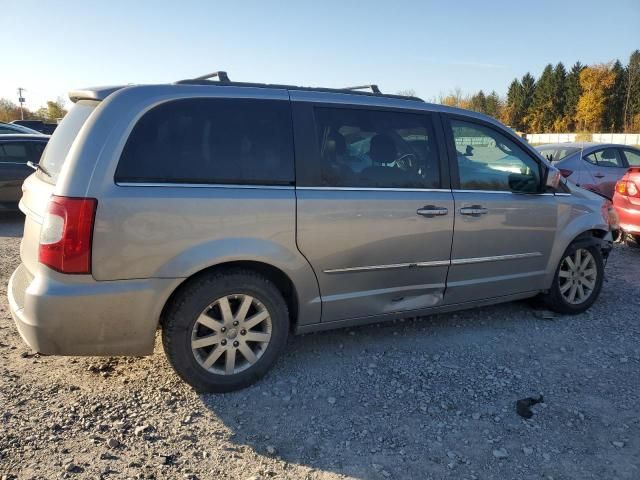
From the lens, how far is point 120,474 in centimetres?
249

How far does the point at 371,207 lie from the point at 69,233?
6.21ft

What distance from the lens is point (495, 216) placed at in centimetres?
405

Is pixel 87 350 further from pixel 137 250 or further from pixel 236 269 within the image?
pixel 236 269

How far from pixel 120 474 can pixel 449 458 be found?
169 centimetres

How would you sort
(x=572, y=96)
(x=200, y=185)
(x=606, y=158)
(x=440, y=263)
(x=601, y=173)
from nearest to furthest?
(x=200, y=185) < (x=440, y=263) < (x=601, y=173) < (x=606, y=158) < (x=572, y=96)

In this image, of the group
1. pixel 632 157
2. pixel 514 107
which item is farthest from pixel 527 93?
pixel 632 157

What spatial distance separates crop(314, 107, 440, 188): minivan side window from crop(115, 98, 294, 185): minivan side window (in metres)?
0.30

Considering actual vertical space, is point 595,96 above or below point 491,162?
above

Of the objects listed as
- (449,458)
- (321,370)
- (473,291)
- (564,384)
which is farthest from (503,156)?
(449,458)

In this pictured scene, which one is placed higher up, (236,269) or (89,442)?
(236,269)

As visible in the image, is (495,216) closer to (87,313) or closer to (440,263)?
(440,263)

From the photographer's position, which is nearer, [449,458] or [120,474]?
[120,474]

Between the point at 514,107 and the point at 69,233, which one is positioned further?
the point at 514,107

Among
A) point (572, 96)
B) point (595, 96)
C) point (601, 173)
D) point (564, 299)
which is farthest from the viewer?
point (572, 96)
